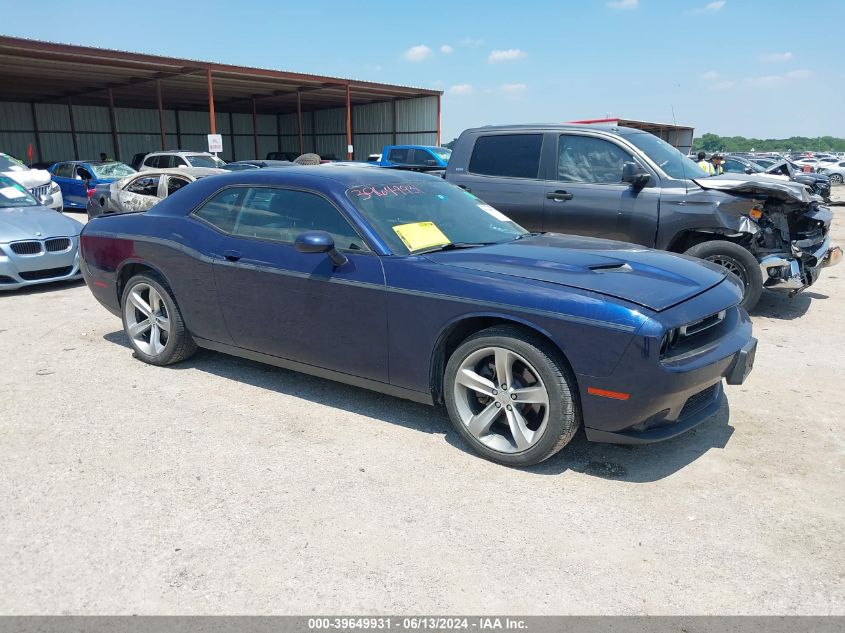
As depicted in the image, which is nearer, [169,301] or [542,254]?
[542,254]

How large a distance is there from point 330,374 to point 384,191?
123cm

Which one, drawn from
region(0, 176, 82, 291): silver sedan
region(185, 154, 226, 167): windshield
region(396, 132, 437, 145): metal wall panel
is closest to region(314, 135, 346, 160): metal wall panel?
region(396, 132, 437, 145): metal wall panel

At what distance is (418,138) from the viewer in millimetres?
33000

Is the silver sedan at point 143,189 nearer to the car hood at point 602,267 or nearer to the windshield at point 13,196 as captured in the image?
the windshield at point 13,196

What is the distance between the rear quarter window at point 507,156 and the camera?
22.7ft

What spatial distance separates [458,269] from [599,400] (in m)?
1.03

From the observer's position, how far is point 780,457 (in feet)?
11.8

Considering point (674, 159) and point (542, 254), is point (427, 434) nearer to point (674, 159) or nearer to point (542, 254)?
point (542, 254)

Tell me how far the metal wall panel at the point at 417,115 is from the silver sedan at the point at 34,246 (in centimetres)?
2479

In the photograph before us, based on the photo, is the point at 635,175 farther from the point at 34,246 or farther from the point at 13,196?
the point at 13,196

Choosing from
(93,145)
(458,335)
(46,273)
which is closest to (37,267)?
(46,273)

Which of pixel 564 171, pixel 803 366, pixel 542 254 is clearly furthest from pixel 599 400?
pixel 564 171

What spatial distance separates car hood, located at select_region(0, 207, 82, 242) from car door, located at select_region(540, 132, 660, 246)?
613 cm

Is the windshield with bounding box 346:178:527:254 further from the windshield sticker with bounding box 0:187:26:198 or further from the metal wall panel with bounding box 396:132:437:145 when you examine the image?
the metal wall panel with bounding box 396:132:437:145
